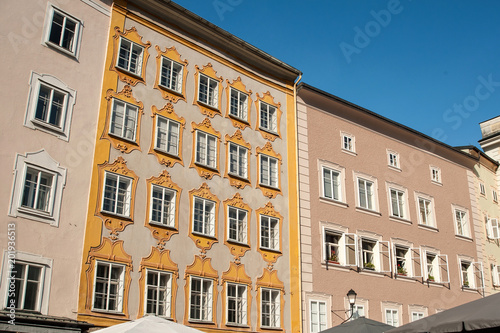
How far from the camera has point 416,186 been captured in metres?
30.6

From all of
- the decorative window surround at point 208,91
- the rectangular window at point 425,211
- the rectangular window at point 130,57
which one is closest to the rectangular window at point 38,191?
the rectangular window at point 130,57

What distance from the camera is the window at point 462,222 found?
3264 cm

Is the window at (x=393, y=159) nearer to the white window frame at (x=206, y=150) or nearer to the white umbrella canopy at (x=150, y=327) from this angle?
the white window frame at (x=206, y=150)

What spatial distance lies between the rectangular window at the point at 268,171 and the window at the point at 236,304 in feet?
15.7

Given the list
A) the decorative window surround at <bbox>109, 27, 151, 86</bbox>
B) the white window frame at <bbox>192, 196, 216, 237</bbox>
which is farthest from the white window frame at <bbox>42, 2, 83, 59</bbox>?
the white window frame at <bbox>192, 196, 216, 237</bbox>

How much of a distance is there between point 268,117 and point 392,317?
439 inches

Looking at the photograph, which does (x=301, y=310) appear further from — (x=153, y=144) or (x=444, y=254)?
(x=444, y=254)

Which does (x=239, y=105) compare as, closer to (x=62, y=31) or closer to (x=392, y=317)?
(x=62, y=31)

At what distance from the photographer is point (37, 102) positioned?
56.3 ft

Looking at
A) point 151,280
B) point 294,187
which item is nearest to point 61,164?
point 151,280

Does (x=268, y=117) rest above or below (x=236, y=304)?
above

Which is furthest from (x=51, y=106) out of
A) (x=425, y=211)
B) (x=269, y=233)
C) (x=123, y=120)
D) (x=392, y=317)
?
(x=425, y=211)

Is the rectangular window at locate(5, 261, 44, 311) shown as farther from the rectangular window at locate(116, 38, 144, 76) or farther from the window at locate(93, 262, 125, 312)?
the rectangular window at locate(116, 38, 144, 76)

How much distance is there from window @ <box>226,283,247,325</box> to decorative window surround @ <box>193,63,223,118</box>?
23.0ft
